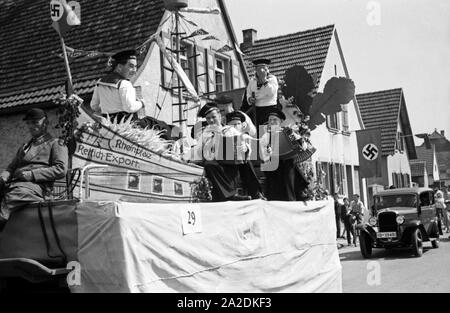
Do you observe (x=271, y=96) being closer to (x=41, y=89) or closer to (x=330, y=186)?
(x=41, y=89)

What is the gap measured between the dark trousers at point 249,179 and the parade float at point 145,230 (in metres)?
0.39

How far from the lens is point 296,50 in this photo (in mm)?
24203

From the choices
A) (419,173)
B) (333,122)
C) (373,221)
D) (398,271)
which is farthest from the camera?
(419,173)

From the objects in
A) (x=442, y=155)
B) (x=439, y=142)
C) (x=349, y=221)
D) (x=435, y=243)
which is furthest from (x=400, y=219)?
(x=442, y=155)

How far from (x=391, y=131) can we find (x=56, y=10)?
27.4 metres

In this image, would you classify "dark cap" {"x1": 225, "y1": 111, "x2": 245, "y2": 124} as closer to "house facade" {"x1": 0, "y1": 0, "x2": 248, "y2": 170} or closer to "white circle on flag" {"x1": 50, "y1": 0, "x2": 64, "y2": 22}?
"white circle on flag" {"x1": 50, "y1": 0, "x2": 64, "y2": 22}

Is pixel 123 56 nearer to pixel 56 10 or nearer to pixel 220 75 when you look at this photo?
pixel 56 10

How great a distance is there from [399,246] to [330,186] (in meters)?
10.2

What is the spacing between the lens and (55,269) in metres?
3.56

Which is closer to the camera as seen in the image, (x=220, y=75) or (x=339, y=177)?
(x=220, y=75)

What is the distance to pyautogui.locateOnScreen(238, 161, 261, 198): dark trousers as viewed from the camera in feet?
18.3

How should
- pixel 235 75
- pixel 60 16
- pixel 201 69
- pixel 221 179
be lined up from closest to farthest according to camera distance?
1. pixel 221 179
2. pixel 60 16
3. pixel 201 69
4. pixel 235 75

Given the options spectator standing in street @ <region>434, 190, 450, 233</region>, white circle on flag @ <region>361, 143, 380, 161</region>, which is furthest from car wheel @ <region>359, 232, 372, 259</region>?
spectator standing in street @ <region>434, 190, 450, 233</region>

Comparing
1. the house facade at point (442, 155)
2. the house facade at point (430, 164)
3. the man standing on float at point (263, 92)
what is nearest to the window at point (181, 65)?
the man standing on float at point (263, 92)
